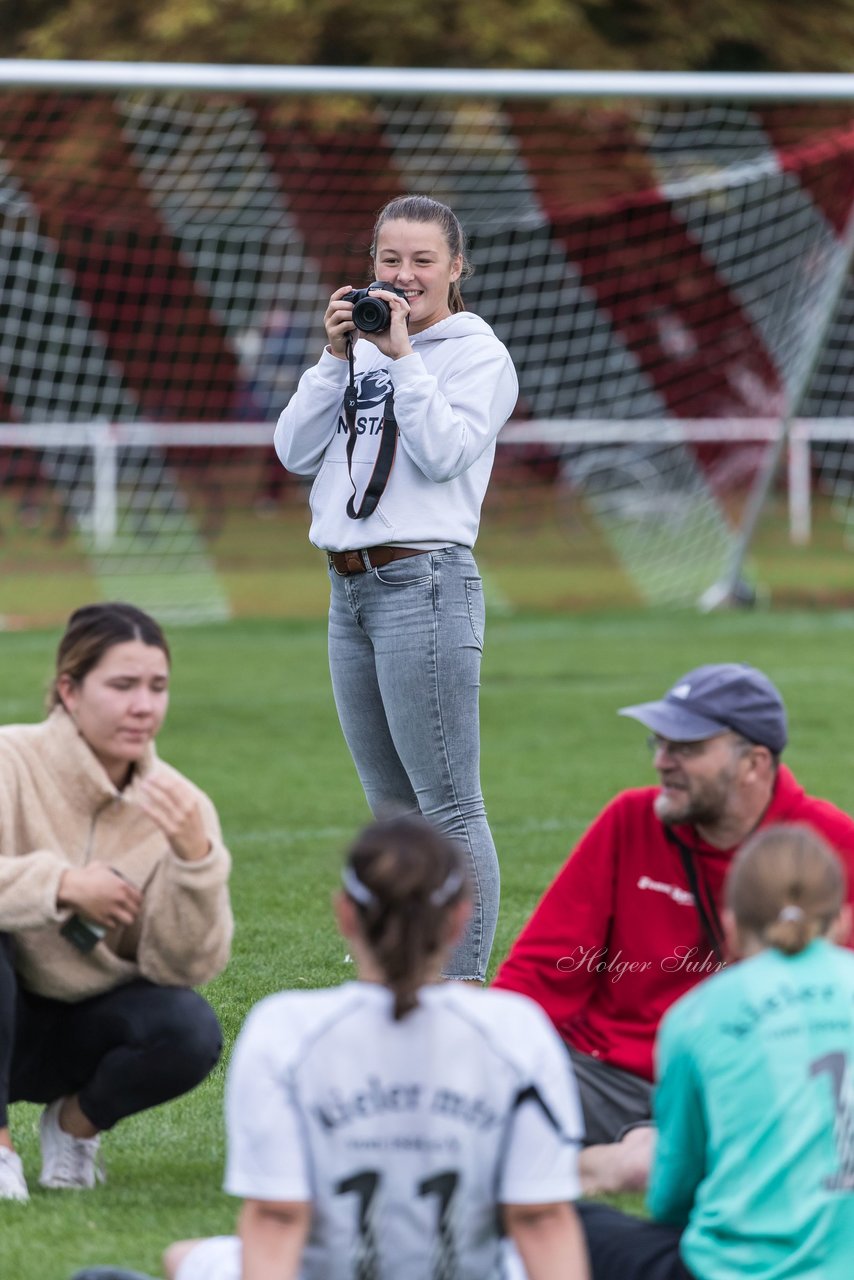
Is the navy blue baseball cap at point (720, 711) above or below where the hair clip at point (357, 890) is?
above

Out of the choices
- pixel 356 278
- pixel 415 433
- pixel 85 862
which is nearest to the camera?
pixel 85 862

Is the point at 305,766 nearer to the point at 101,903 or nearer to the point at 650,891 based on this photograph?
the point at 650,891

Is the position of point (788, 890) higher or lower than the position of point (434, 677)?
lower

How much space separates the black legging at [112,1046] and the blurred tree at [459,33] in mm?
19911

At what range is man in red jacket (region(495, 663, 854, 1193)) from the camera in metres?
3.72

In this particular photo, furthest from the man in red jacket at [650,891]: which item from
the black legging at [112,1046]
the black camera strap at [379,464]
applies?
the black camera strap at [379,464]

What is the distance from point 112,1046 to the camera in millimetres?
3914

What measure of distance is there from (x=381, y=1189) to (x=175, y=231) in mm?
16315

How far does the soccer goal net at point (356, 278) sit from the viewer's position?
698 inches

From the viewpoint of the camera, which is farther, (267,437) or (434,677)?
(267,437)

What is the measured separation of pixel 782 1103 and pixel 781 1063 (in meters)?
0.05

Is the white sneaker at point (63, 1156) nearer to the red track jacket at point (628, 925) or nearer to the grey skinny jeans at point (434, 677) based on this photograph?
the red track jacket at point (628, 925)

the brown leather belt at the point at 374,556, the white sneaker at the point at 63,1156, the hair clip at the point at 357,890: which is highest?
the brown leather belt at the point at 374,556

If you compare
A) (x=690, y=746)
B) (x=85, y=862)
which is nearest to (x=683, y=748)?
(x=690, y=746)
